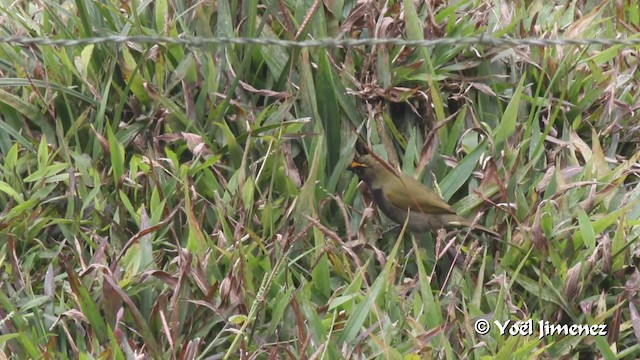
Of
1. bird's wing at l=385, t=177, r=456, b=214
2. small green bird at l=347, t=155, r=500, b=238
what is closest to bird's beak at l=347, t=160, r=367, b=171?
small green bird at l=347, t=155, r=500, b=238

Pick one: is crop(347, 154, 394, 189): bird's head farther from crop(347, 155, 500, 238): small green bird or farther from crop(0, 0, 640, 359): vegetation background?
crop(0, 0, 640, 359): vegetation background

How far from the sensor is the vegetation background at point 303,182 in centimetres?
425

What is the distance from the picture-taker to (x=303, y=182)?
5.07 metres

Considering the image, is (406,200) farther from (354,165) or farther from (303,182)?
(303,182)

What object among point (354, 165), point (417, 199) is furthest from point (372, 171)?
point (417, 199)

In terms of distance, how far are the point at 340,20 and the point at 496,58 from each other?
0.77 meters

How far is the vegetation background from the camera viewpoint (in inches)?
167

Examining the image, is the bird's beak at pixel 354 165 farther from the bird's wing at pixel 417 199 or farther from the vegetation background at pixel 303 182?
the bird's wing at pixel 417 199

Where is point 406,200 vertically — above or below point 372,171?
below

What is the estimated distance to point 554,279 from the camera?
14.9 ft

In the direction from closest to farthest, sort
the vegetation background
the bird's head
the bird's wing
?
the vegetation background
the bird's wing
the bird's head

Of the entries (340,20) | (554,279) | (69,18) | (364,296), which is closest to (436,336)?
(364,296)

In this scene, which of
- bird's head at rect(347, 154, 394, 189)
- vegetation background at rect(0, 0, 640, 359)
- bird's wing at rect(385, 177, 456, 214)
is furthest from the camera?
bird's head at rect(347, 154, 394, 189)

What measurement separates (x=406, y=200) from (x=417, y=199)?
5cm
